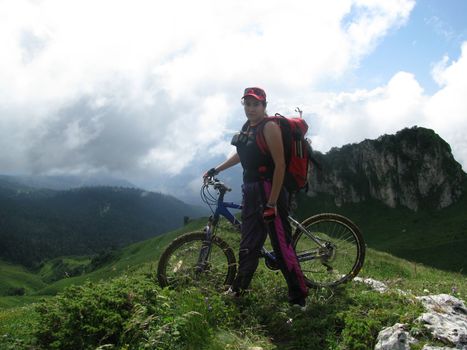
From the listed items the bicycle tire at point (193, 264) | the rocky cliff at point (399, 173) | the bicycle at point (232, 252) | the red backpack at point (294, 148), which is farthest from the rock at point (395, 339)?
the rocky cliff at point (399, 173)

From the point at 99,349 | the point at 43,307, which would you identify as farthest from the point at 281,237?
the point at 43,307

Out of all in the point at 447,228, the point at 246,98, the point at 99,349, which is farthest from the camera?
the point at 447,228

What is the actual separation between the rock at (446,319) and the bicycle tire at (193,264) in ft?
12.0

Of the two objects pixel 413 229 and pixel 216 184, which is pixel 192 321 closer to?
pixel 216 184

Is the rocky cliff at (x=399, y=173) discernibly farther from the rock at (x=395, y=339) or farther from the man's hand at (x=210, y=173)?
the rock at (x=395, y=339)

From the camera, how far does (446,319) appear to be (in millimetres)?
6164

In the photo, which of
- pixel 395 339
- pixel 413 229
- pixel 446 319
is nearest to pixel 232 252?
pixel 395 339

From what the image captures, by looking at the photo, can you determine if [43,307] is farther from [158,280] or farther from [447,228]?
[447,228]

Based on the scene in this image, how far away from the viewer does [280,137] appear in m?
7.17

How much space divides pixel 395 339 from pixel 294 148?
11.3 ft

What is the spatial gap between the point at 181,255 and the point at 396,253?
9166 centimetres

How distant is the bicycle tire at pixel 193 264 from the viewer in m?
8.36

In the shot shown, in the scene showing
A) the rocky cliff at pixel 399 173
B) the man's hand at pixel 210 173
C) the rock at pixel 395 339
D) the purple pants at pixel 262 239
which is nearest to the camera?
the rock at pixel 395 339

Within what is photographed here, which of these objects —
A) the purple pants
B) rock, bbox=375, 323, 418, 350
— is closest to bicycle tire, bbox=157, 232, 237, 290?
the purple pants
